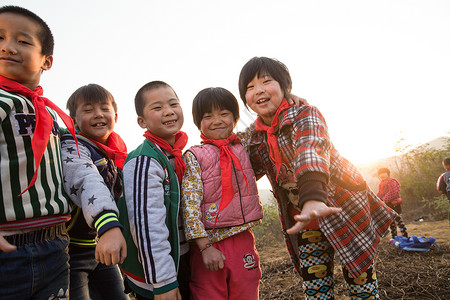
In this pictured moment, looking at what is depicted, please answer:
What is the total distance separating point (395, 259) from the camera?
4359 mm

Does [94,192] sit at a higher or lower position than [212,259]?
higher

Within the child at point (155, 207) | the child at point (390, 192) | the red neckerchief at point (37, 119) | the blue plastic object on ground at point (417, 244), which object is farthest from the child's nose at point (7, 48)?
the child at point (390, 192)

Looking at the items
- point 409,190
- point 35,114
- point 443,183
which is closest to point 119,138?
point 35,114

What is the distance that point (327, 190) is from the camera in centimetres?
141

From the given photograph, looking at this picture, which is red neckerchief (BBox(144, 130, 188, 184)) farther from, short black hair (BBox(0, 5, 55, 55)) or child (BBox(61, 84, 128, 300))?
short black hair (BBox(0, 5, 55, 55))

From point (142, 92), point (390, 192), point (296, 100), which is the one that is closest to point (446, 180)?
point (390, 192)

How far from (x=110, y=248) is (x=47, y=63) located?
102 cm

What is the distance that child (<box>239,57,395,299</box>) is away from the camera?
5.04 feet

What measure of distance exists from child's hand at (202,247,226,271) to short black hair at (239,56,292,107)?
110cm

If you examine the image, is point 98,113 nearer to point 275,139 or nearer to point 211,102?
point 211,102

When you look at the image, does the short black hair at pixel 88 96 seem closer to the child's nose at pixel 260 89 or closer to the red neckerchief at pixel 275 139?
the child's nose at pixel 260 89

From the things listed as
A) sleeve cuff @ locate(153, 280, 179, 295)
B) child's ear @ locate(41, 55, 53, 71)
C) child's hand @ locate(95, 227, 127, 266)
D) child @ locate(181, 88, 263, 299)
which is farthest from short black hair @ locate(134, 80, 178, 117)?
sleeve cuff @ locate(153, 280, 179, 295)

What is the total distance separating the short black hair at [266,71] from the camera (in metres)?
1.87

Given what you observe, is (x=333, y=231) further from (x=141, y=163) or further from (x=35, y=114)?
(x=35, y=114)
